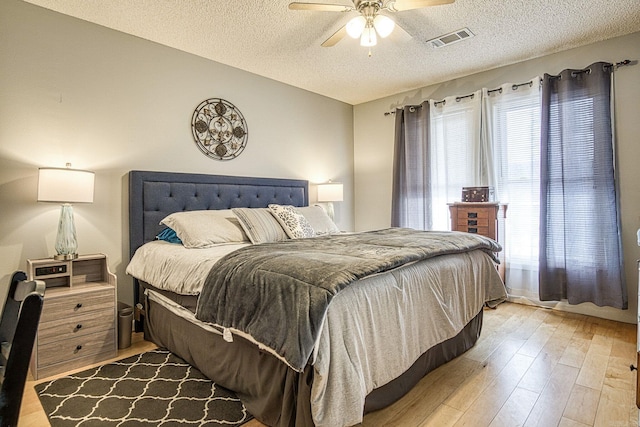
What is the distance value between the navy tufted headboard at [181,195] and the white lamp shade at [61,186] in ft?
1.78

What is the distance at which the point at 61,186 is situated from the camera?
2.28 metres

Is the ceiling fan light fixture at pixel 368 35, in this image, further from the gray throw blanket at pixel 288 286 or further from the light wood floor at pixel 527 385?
the light wood floor at pixel 527 385

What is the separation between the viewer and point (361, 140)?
5.17 m

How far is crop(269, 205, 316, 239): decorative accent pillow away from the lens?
3018mm

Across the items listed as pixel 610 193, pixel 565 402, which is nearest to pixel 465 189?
pixel 610 193

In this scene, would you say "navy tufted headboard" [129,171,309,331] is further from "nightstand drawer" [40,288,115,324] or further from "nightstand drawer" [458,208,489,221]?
"nightstand drawer" [458,208,489,221]

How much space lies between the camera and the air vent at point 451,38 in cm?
299

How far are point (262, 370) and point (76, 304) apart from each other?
4.87ft

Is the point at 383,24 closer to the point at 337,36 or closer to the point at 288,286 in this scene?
the point at 337,36

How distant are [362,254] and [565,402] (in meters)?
1.35

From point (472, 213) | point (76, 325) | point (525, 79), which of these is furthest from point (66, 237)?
point (525, 79)

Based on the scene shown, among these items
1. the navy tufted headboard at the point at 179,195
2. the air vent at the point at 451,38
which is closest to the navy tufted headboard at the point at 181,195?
the navy tufted headboard at the point at 179,195

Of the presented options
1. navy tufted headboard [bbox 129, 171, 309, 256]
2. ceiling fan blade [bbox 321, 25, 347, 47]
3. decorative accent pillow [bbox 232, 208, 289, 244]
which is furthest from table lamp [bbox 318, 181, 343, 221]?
ceiling fan blade [bbox 321, 25, 347, 47]

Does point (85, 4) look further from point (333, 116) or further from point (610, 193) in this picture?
point (610, 193)
